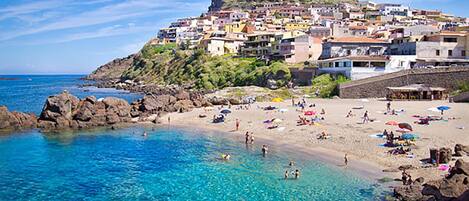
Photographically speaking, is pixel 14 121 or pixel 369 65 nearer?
pixel 14 121

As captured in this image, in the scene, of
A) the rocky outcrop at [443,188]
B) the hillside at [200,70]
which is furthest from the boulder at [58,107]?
the rocky outcrop at [443,188]

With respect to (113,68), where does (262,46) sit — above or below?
above

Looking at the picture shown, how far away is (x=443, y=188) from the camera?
55.0ft

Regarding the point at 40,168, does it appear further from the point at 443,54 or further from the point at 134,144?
the point at 443,54

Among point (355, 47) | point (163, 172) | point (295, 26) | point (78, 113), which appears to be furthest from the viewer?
point (295, 26)

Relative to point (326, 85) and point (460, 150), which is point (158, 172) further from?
point (326, 85)

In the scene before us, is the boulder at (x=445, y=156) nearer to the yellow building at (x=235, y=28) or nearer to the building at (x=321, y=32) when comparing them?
the building at (x=321, y=32)

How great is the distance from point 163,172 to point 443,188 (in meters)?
16.2

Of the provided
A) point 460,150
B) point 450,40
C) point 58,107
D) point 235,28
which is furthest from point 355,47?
point 235,28

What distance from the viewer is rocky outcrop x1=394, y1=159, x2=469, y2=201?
16.3 metres

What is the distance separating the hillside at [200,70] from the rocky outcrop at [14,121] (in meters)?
33.6

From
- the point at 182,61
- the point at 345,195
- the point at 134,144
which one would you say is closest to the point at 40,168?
the point at 134,144

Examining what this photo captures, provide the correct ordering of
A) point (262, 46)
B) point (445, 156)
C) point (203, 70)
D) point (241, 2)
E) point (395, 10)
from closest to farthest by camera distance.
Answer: point (445, 156)
point (203, 70)
point (262, 46)
point (395, 10)
point (241, 2)

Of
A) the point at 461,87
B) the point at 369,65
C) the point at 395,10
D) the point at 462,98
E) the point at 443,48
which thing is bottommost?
the point at 462,98
